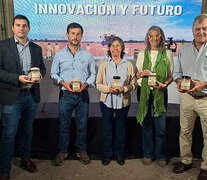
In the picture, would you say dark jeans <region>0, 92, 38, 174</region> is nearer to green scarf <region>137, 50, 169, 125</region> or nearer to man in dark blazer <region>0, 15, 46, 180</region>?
man in dark blazer <region>0, 15, 46, 180</region>

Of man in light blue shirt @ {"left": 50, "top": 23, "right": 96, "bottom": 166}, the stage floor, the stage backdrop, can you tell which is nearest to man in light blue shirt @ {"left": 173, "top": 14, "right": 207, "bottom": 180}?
the stage floor

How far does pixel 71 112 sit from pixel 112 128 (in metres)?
0.46

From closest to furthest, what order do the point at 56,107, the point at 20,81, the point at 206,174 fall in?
the point at 20,81
the point at 206,174
the point at 56,107

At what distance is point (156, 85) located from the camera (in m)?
2.42

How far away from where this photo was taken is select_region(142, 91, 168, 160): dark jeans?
250 cm

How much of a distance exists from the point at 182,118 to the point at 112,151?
32.5 inches

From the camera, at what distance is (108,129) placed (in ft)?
8.28

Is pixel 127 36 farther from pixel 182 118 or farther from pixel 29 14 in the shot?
pixel 182 118

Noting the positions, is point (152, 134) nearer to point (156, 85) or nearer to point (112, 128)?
point (112, 128)

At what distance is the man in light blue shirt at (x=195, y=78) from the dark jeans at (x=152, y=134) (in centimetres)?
20

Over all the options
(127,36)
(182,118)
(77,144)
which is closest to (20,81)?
(77,144)

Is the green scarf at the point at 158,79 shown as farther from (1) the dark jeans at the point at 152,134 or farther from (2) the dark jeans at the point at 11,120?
(2) the dark jeans at the point at 11,120

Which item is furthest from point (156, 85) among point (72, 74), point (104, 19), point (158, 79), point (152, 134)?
point (104, 19)

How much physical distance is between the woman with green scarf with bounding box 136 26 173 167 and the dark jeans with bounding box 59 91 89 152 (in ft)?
1.88
